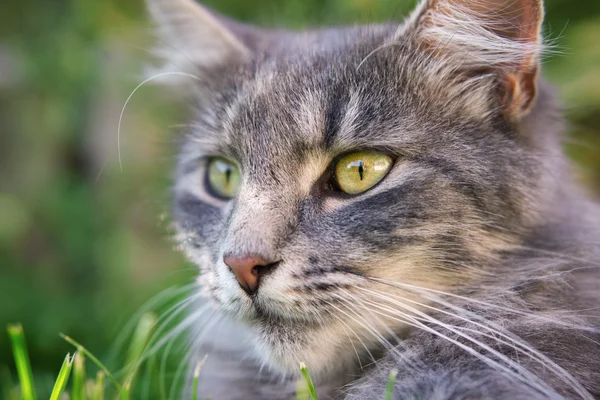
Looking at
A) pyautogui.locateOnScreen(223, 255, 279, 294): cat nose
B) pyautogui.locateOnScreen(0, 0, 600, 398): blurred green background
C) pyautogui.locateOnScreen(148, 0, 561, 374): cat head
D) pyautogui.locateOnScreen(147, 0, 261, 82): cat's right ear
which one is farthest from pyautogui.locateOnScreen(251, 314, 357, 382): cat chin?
pyautogui.locateOnScreen(0, 0, 600, 398): blurred green background

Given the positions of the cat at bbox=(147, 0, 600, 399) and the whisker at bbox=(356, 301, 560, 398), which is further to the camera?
the cat at bbox=(147, 0, 600, 399)

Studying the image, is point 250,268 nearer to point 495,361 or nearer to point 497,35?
point 495,361

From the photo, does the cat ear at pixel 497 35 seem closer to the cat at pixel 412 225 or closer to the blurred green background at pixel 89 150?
the cat at pixel 412 225

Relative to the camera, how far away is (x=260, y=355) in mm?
1352

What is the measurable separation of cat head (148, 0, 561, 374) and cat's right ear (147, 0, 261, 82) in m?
0.29

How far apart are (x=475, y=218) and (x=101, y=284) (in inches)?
90.6

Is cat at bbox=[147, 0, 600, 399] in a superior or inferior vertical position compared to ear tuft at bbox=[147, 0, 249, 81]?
inferior

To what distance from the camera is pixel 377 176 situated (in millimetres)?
1325

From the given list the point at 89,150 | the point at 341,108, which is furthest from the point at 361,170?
the point at 89,150

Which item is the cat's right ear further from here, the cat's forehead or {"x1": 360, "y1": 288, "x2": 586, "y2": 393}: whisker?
{"x1": 360, "y1": 288, "x2": 586, "y2": 393}: whisker

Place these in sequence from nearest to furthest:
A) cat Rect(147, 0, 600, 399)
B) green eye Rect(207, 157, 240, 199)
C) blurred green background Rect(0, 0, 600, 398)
A: cat Rect(147, 0, 600, 399)
green eye Rect(207, 157, 240, 199)
blurred green background Rect(0, 0, 600, 398)

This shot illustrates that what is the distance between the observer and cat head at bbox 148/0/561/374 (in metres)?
1.21

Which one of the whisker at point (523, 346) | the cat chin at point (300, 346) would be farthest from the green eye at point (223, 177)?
the whisker at point (523, 346)

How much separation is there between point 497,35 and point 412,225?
1.65ft
